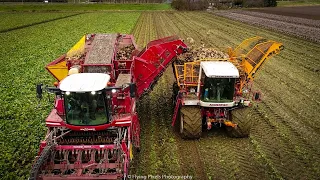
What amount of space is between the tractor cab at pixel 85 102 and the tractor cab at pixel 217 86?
3038 millimetres

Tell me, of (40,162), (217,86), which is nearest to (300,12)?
(217,86)

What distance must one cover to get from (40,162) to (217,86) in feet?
16.9

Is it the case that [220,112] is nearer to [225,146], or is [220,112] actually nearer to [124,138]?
[225,146]

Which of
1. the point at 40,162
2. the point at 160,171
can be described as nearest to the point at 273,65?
the point at 160,171

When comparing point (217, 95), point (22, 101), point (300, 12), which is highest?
point (300, 12)

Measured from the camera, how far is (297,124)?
10.5m

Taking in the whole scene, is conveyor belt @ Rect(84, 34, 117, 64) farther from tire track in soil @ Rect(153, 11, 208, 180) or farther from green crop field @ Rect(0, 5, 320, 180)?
tire track in soil @ Rect(153, 11, 208, 180)

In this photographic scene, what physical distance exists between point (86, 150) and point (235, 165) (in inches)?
158

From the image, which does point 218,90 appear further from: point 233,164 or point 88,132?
point 88,132

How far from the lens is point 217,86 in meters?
8.83

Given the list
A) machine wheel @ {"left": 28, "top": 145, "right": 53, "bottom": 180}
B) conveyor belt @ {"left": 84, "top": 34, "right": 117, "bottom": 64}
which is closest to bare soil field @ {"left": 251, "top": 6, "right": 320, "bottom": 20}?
conveyor belt @ {"left": 84, "top": 34, "right": 117, "bottom": 64}

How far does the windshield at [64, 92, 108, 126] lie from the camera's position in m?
7.18

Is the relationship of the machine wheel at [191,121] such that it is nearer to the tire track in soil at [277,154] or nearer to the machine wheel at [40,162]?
the tire track in soil at [277,154]

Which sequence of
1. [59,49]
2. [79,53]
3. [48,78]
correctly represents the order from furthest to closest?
[59,49] → [48,78] → [79,53]
